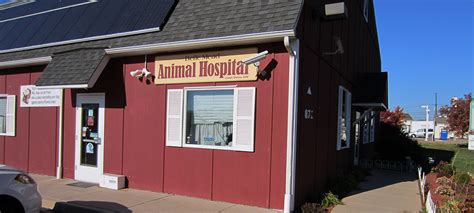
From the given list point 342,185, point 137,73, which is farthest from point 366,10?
point 137,73

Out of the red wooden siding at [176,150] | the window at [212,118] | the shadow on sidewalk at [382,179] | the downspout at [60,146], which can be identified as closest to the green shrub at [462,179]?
the shadow on sidewalk at [382,179]

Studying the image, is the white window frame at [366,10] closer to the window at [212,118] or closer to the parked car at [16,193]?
the window at [212,118]

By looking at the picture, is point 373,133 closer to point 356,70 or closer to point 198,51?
point 356,70

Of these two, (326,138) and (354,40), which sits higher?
(354,40)

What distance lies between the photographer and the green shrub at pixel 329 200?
859 centimetres

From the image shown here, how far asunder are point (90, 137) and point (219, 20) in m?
4.58

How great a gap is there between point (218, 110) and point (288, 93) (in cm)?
161

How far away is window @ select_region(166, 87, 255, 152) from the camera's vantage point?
8.13 metres

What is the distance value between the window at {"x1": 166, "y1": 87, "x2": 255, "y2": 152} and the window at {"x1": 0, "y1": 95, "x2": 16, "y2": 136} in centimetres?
599

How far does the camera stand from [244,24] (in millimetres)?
8023

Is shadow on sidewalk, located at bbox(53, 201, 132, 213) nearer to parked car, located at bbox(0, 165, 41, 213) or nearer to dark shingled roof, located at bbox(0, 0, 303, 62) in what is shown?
parked car, located at bbox(0, 165, 41, 213)

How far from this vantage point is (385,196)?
32.2 feet

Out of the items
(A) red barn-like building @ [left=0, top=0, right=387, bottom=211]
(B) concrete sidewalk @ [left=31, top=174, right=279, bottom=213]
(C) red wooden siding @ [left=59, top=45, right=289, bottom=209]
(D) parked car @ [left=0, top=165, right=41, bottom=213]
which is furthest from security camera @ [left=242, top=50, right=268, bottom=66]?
(D) parked car @ [left=0, top=165, right=41, bottom=213]

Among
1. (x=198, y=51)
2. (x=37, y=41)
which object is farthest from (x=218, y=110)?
(x=37, y=41)
